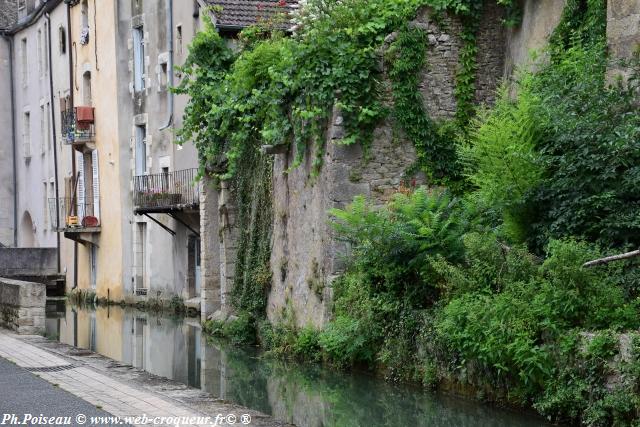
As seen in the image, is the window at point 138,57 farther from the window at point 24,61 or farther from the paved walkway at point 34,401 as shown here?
the paved walkway at point 34,401

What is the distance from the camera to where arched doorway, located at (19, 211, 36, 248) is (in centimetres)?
4397

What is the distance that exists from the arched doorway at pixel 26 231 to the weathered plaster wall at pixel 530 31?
29.7m

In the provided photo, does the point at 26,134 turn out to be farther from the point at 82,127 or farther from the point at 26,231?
the point at 82,127

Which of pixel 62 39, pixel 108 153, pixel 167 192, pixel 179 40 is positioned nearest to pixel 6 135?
pixel 62 39

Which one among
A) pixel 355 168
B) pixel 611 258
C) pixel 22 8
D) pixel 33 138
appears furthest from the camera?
pixel 22 8

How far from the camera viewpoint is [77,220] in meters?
34.9

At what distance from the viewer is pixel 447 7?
17.3 m

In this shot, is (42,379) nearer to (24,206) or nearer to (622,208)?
(622,208)

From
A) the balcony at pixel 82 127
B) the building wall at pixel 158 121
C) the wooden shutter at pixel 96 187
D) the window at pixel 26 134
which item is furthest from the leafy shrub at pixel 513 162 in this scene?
the window at pixel 26 134

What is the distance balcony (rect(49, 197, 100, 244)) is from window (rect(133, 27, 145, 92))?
4.96 meters

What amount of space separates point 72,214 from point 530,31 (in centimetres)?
2177

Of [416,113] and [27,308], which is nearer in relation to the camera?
[416,113]

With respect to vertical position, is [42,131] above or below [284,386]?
above

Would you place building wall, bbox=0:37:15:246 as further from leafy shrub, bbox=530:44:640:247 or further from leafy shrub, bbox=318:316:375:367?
leafy shrub, bbox=530:44:640:247
